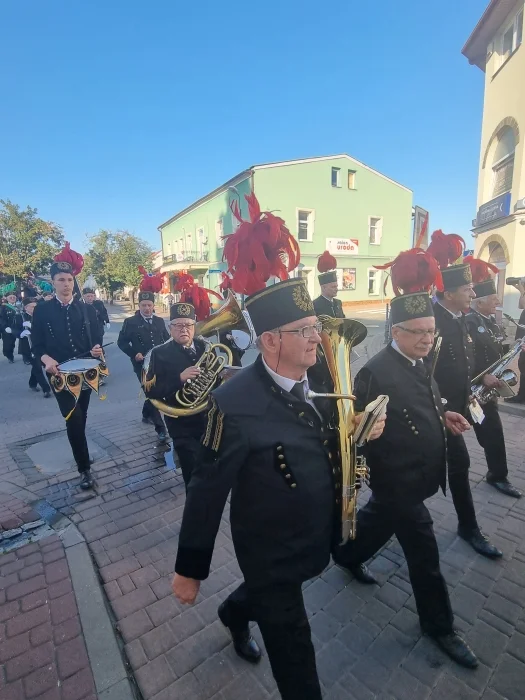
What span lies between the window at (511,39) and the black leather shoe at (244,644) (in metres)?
18.3

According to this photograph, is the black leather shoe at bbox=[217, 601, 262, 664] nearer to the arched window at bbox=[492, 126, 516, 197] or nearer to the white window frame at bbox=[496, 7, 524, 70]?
the arched window at bbox=[492, 126, 516, 197]

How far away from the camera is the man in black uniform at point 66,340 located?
181 inches

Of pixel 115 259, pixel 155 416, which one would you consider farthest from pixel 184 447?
pixel 115 259

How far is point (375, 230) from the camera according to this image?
31.3m

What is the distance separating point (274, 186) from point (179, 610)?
27.2 metres

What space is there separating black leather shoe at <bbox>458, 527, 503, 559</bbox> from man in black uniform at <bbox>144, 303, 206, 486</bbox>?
256cm

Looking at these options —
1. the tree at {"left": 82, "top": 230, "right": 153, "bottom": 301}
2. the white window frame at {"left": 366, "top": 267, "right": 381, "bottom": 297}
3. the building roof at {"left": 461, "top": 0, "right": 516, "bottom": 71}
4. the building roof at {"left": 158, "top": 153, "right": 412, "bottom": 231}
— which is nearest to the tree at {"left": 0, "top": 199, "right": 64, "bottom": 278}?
the tree at {"left": 82, "top": 230, "right": 153, "bottom": 301}

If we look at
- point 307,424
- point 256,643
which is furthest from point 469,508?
point 307,424

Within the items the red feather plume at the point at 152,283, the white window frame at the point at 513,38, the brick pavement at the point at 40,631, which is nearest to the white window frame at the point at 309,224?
the white window frame at the point at 513,38

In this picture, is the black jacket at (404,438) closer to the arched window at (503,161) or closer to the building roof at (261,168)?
the arched window at (503,161)

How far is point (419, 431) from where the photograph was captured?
8.26ft

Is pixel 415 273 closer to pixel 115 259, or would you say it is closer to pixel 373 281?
pixel 373 281

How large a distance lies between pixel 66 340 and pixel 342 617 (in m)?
4.16

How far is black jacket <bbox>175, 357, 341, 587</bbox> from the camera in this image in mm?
1767
